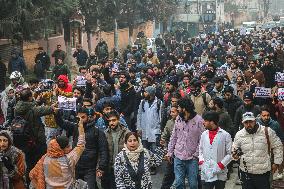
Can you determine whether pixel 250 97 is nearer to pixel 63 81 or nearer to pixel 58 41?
pixel 63 81

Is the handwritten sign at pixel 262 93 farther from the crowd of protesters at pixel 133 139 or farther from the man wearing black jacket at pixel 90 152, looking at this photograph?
the man wearing black jacket at pixel 90 152

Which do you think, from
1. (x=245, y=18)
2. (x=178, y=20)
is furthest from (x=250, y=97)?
(x=245, y=18)

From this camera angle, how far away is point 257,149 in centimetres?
768

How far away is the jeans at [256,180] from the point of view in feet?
25.5

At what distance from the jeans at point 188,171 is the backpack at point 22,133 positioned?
214cm

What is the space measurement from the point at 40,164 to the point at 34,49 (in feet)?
79.2

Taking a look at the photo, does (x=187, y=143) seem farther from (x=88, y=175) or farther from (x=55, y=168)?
(x=55, y=168)

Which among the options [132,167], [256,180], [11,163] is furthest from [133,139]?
[256,180]

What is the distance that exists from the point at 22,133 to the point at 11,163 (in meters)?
1.32

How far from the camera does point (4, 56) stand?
26.8m

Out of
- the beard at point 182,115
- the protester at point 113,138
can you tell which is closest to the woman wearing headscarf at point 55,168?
the protester at point 113,138

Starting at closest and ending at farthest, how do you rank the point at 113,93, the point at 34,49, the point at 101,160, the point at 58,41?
the point at 101,160
the point at 113,93
the point at 34,49
the point at 58,41

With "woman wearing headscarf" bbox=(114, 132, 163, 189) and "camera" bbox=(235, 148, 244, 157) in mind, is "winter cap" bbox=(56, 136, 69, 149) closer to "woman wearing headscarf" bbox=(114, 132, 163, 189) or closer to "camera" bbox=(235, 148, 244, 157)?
"woman wearing headscarf" bbox=(114, 132, 163, 189)

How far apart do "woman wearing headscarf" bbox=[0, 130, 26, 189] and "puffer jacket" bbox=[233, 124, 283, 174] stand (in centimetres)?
279
